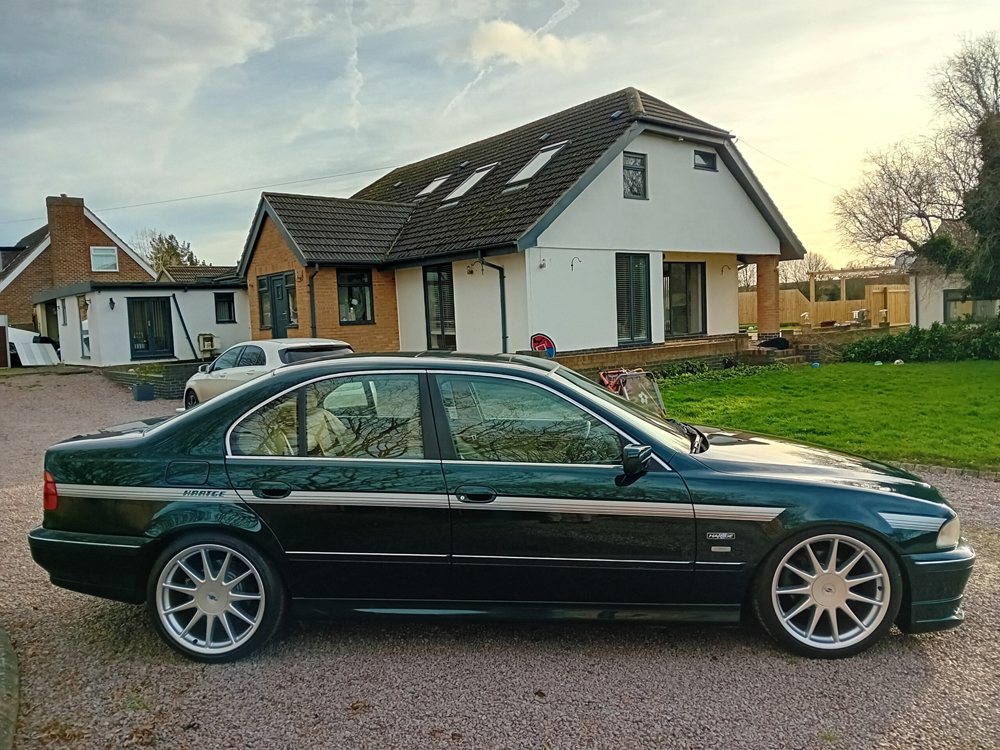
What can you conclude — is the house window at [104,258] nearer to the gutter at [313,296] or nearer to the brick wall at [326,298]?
the brick wall at [326,298]

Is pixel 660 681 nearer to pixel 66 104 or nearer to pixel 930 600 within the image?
pixel 930 600

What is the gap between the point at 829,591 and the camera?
3.65 meters

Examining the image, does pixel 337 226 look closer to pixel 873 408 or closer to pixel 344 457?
pixel 873 408

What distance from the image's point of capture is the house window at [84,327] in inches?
899

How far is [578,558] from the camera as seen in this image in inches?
143

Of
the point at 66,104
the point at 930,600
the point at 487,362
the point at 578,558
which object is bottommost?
the point at 930,600

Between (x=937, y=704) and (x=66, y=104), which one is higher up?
(x=66, y=104)

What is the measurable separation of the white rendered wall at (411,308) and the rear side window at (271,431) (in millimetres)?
14182

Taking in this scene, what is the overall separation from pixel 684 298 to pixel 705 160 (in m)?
3.72

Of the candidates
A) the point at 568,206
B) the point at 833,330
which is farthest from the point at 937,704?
the point at 833,330

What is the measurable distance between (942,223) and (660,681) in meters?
31.8

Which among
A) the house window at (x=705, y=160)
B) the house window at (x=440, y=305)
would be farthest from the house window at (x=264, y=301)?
the house window at (x=705, y=160)

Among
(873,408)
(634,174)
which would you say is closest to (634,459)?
(873,408)

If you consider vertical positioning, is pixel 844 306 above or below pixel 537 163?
below
